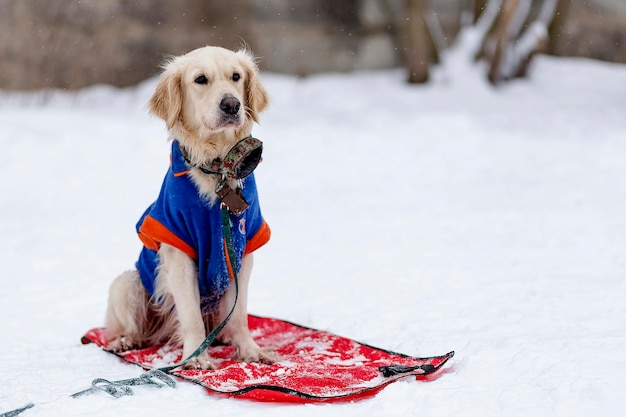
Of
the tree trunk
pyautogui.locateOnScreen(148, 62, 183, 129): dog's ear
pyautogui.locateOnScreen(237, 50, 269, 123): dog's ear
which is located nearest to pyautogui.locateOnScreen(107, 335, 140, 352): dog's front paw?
pyautogui.locateOnScreen(148, 62, 183, 129): dog's ear

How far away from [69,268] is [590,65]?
31.4 feet

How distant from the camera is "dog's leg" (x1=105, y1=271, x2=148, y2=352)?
336 cm

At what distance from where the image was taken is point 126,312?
336 centimetres

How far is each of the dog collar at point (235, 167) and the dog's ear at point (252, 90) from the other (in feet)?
0.97

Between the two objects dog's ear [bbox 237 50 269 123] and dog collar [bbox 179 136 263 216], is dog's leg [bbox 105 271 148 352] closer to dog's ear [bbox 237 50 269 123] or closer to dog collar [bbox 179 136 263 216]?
dog collar [bbox 179 136 263 216]

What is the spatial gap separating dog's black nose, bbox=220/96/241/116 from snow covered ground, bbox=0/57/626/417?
1.13 m

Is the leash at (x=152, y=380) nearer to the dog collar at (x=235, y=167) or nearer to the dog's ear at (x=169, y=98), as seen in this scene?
the dog collar at (x=235, y=167)

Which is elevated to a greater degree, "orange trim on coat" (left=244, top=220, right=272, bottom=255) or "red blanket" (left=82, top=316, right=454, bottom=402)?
"orange trim on coat" (left=244, top=220, right=272, bottom=255)

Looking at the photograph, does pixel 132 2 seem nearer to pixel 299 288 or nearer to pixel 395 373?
pixel 299 288

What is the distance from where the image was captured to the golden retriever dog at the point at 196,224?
9.88 ft

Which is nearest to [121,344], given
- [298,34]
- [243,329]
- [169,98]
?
[243,329]

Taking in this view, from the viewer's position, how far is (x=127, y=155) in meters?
8.09

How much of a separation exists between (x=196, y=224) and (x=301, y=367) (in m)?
0.73

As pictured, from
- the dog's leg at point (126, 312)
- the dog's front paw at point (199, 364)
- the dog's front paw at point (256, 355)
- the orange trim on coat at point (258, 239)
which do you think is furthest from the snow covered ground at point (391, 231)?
the orange trim on coat at point (258, 239)
